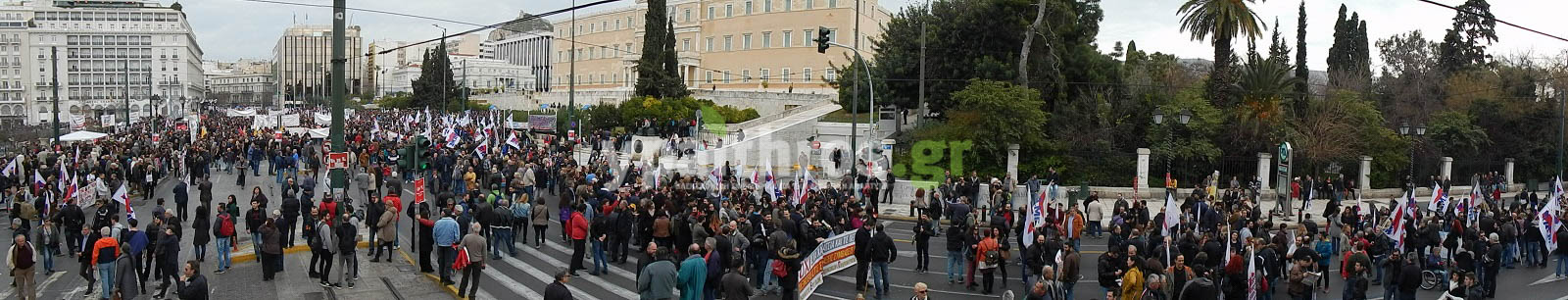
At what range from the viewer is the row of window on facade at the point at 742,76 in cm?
7688

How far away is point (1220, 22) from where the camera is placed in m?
33.0

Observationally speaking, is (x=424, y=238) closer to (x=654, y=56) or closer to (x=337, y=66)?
(x=337, y=66)

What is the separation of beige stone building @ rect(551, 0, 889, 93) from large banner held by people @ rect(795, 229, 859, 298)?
54.2 metres

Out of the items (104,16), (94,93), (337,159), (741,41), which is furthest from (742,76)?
(104,16)

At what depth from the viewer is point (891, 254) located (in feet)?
46.8

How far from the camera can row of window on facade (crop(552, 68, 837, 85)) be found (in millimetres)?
76875

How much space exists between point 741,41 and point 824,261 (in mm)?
68880

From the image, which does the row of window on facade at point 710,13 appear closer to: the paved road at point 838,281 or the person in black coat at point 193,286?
the paved road at point 838,281

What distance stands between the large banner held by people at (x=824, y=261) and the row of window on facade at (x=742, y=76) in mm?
54971

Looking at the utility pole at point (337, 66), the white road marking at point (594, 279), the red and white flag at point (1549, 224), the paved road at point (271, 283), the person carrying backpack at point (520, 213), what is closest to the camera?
the utility pole at point (337, 66)

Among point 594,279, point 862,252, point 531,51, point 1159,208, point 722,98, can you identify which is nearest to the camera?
point 862,252

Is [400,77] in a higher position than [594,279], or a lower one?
higher

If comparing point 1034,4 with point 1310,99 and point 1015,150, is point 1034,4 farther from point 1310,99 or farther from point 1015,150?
point 1310,99

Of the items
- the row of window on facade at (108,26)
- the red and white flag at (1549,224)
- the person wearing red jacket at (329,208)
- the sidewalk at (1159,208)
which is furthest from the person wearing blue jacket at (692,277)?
the row of window on facade at (108,26)
